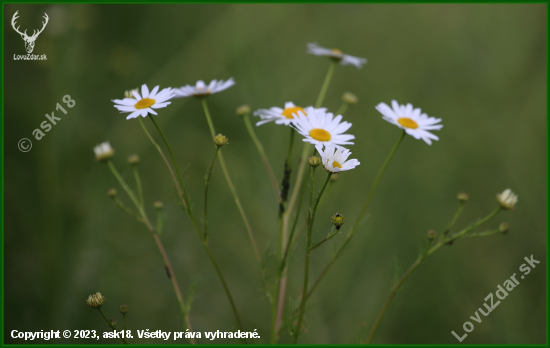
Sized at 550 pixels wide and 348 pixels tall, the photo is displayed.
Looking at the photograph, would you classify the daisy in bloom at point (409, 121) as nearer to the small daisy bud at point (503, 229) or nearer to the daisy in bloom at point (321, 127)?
the daisy in bloom at point (321, 127)

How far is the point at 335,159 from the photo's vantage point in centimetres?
91

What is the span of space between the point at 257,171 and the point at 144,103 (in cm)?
128

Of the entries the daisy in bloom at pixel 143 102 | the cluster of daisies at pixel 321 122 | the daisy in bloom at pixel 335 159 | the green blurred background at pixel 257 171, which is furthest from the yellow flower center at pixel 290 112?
the green blurred background at pixel 257 171

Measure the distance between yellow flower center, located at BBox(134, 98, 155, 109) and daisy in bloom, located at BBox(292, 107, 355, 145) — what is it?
0.43m

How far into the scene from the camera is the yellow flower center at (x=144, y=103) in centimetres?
97

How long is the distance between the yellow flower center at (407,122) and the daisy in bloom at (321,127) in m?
0.21

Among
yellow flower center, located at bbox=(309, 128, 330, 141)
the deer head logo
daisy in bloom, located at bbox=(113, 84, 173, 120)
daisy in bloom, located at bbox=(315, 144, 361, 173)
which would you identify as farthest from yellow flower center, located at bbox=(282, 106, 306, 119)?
the deer head logo

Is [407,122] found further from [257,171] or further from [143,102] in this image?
[257,171]

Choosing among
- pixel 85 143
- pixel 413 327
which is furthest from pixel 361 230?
pixel 85 143

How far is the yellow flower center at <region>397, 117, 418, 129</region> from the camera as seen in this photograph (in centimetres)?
109

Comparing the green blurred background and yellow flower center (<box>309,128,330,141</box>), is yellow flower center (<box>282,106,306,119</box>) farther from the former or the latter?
the green blurred background

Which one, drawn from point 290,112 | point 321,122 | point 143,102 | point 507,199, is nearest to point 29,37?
point 143,102

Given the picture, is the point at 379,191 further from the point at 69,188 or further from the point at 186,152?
the point at 69,188

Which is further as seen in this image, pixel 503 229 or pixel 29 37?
pixel 29 37
